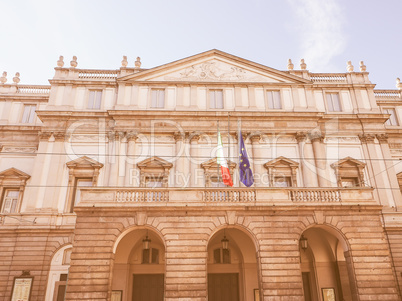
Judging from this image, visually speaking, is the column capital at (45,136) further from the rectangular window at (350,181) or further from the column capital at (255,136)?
the rectangular window at (350,181)

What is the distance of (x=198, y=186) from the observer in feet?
63.1

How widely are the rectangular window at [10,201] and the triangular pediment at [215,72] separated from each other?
10.5 meters

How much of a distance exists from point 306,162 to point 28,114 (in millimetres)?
19283

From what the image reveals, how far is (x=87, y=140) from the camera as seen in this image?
22.1 metres

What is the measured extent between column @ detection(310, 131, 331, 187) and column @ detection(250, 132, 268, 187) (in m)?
3.35

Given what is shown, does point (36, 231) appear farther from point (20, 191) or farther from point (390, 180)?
point (390, 180)

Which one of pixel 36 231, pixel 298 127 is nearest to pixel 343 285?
pixel 298 127

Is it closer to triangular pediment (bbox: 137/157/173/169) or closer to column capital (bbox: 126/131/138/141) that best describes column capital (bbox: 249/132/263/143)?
triangular pediment (bbox: 137/157/173/169)

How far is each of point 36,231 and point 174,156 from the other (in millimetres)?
8976

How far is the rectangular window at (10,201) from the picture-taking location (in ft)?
69.3

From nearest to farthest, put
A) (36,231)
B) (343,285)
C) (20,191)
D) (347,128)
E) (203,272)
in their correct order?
(203,272) < (343,285) < (36,231) < (20,191) < (347,128)

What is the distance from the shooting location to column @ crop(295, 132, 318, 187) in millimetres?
20938

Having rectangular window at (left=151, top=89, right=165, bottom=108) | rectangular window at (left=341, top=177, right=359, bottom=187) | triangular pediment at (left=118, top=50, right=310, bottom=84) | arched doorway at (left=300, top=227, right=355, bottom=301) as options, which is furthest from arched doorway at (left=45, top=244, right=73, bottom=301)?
rectangular window at (left=341, top=177, right=359, bottom=187)

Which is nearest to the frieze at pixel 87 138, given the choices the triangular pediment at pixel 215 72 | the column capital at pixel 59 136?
the column capital at pixel 59 136
